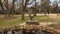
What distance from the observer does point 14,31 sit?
507 cm

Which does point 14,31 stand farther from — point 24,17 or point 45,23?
point 45,23

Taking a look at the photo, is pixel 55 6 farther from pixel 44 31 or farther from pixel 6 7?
pixel 6 7

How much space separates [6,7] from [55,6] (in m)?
1.34

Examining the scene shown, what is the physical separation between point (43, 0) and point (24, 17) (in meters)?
0.71

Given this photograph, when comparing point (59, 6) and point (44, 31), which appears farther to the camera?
point (59, 6)

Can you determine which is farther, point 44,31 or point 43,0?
point 43,0

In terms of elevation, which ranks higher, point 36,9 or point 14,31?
point 36,9

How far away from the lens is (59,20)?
17.6 ft

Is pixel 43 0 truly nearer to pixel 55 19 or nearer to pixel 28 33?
pixel 55 19

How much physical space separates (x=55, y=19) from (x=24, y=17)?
2.82 ft

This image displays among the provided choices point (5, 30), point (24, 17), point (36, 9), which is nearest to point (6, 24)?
point (5, 30)

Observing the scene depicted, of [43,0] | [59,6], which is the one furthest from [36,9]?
[59,6]

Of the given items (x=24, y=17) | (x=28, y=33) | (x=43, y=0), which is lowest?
(x=28, y=33)

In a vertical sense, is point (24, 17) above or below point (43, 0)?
below
